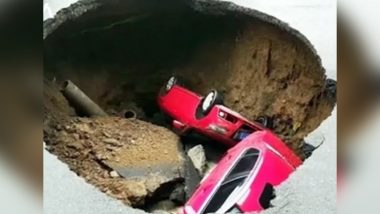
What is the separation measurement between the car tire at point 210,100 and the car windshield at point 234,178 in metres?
0.16

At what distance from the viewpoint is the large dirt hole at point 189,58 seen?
67.4 inches

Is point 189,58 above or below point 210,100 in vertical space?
above

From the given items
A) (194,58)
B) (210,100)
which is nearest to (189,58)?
(194,58)

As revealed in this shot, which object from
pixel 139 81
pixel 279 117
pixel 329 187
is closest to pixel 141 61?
pixel 139 81

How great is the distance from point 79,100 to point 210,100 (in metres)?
0.36

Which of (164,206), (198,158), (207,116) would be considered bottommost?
(164,206)

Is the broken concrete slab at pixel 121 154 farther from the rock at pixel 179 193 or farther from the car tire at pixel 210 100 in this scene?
the car tire at pixel 210 100

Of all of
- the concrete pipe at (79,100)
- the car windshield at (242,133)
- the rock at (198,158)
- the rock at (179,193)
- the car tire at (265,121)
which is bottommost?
the rock at (179,193)

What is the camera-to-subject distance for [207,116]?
1.74m

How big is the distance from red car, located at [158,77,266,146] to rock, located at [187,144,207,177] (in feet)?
0.17

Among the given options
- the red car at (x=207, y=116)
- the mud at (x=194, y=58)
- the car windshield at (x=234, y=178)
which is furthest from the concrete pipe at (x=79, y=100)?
the car windshield at (x=234, y=178)

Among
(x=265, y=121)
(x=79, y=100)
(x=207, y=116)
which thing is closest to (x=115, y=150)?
(x=79, y=100)

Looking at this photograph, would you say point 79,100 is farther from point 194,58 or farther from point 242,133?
point 242,133

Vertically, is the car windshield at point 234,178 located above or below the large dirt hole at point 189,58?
below
